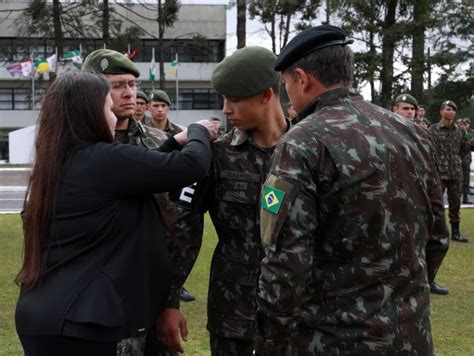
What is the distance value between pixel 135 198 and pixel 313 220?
679mm

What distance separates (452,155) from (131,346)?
902cm

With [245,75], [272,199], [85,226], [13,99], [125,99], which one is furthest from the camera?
[13,99]

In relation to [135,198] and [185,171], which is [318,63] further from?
[135,198]

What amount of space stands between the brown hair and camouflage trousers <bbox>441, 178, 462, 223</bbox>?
329 inches

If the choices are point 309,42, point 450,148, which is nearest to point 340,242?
point 309,42

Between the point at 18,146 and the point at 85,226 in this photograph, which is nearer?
the point at 85,226

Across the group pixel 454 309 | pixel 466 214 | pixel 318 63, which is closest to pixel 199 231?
pixel 318 63

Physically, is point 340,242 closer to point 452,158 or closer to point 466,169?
point 452,158

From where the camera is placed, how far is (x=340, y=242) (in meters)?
2.19

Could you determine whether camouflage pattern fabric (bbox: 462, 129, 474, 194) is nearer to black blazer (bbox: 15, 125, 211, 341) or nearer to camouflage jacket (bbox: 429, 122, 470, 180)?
camouflage jacket (bbox: 429, 122, 470, 180)

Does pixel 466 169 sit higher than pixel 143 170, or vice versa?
pixel 143 170

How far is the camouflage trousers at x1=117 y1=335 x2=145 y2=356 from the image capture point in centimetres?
243

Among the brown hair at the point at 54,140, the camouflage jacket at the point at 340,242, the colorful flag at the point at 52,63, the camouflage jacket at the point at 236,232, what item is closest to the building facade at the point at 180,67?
the colorful flag at the point at 52,63

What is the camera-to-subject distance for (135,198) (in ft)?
8.07
